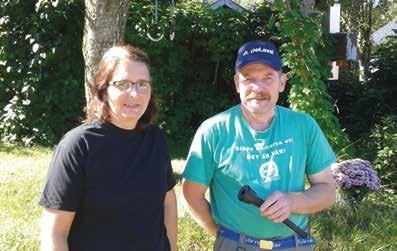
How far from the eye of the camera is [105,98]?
233 cm

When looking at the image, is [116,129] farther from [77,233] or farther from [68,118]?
[68,118]

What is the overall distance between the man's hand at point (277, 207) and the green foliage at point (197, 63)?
6.78 m

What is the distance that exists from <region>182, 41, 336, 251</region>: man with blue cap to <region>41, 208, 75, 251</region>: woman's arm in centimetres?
71

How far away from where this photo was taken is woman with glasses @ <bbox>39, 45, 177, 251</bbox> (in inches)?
84.0

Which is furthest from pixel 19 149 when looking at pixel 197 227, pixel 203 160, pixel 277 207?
pixel 277 207

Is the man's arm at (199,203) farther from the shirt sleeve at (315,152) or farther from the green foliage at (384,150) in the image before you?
the green foliage at (384,150)

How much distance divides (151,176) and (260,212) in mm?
521

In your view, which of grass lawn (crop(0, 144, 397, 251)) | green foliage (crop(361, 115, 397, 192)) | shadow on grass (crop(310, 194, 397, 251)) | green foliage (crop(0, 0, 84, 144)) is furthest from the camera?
green foliage (crop(0, 0, 84, 144))

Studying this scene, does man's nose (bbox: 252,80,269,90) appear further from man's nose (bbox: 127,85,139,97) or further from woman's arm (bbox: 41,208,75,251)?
woman's arm (bbox: 41,208,75,251)

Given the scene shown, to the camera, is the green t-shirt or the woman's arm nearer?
the woman's arm

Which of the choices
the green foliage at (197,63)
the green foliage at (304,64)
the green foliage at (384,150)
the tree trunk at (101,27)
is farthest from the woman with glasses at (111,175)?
the green foliage at (197,63)

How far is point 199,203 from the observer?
2.72m

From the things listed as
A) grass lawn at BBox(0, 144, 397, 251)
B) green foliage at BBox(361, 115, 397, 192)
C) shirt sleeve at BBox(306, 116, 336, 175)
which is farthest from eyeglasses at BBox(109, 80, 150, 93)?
green foliage at BBox(361, 115, 397, 192)

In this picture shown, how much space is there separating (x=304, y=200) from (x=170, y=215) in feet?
2.05
